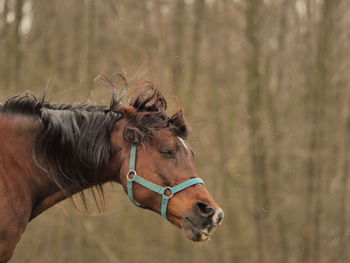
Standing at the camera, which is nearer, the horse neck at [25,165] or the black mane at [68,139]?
the horse neck at [25,165]

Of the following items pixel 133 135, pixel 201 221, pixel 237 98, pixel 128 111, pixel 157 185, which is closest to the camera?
pixel 201 221

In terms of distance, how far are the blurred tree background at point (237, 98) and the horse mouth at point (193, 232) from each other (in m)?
8.26

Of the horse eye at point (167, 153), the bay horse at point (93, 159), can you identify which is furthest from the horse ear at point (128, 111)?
the horse eye at point (167, 153)

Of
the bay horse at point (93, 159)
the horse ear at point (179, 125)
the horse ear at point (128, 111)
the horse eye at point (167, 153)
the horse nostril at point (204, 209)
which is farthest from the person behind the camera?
the horse ear at point (128, 111)

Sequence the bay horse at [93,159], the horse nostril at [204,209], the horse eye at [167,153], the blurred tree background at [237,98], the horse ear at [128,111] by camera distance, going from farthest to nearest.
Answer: the blurred tree background at [237,98], the horse ear at [128,111], the horse eye at [167,153], the bay horse at [93,159], the horse nostril at [204,209]

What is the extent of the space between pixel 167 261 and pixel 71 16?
5.21 m

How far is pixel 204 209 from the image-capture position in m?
4.79

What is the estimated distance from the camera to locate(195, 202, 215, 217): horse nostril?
4729mm

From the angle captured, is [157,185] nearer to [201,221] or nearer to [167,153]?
[167,153]

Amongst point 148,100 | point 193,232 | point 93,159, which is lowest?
point 193,232

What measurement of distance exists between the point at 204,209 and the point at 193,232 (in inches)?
6.9

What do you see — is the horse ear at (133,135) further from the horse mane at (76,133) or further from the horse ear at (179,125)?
the horse ear at (179,125)

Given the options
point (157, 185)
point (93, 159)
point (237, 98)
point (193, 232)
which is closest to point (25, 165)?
point (93, 159)

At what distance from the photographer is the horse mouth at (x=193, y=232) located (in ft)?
15.7
